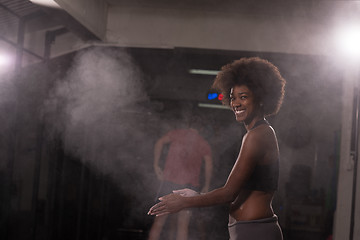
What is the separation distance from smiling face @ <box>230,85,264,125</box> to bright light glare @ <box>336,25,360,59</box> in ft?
7.25

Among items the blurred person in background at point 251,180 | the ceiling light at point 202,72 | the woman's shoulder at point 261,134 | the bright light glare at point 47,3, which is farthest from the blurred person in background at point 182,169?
the ceiling light at point 202,72

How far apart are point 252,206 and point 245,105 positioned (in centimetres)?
41

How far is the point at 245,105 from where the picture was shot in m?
1.59

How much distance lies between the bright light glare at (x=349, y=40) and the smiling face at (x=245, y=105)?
221cm

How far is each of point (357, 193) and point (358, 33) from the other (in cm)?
140

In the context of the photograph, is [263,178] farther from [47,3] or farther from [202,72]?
[202,72]

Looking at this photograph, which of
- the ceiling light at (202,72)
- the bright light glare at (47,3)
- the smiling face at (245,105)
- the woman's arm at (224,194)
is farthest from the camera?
the ceiling light at (202,72)

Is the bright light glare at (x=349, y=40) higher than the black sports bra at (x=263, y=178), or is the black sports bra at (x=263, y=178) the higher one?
the bright light glare at (x=349, y=40)

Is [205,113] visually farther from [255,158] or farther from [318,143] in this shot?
[255,158]

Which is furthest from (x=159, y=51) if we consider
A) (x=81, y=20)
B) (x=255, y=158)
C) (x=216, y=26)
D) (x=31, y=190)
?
(x=255, y=158)

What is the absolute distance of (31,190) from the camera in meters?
3.44

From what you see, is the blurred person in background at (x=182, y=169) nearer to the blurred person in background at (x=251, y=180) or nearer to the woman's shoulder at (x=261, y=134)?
the blurred person in background at (x=251, y=180)

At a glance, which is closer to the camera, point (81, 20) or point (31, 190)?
point (81, 20)

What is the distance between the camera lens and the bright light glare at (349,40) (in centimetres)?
337
